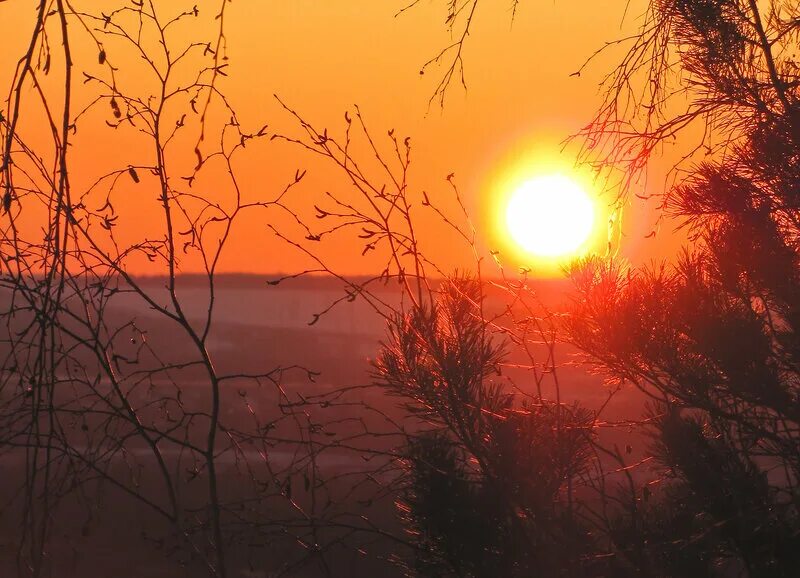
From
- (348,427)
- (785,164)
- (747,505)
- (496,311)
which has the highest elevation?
(785,164)

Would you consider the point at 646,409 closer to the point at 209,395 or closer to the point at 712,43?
the point at 712,43

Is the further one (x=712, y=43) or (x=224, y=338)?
(x=224, y=338)

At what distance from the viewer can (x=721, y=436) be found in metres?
2.80

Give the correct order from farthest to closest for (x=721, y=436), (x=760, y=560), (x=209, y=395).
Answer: (x=209, y=395), (x=721, y=436), (x=760, y=560)

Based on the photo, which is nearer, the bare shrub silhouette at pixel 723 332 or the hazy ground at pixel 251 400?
the bare shrub silhouette at pixel 723 332

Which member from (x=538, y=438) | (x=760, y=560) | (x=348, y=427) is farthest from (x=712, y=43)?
(x=348, y=427)

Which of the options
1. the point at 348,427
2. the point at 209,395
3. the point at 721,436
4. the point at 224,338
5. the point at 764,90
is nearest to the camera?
the point at 721,436

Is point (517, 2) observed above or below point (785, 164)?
above

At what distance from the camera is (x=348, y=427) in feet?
56.2

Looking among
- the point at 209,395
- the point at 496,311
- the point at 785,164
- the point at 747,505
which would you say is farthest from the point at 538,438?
the point at 209,395

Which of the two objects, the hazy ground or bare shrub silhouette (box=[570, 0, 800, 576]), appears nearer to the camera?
bare shrub silhouette (box=[570, 0, 800, 576])

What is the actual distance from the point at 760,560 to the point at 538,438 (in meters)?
0.67

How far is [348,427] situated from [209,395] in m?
4.65

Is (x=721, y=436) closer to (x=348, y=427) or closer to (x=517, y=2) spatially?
(x=517, y=2)
